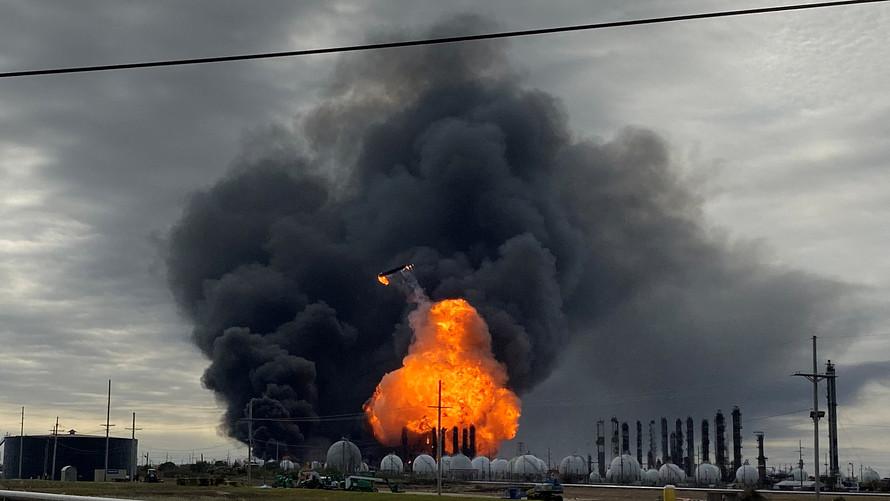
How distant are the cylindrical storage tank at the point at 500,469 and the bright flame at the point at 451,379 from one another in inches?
422

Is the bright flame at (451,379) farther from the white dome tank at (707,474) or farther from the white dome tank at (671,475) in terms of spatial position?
the white dome tank at (707,474)

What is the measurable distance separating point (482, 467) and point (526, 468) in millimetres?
7889

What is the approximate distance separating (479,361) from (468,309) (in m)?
8.60

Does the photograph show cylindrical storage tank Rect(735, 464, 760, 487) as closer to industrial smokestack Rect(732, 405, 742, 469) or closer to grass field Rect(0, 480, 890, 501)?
industrial smokestack Rect(732, 405, 742, 469)

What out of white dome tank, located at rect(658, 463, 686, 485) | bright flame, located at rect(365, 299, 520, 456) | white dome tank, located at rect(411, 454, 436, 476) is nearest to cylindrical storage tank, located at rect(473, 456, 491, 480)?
bright flame, located at rect(365, 299, 520, 456)

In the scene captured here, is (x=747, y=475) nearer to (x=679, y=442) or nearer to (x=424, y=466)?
(x=679, y=442)

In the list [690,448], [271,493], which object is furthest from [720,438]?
[271,493]

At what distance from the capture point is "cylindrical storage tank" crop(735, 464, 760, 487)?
180400 mm

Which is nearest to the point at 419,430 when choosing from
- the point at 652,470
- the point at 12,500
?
the point at 652,470

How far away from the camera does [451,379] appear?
540 feet

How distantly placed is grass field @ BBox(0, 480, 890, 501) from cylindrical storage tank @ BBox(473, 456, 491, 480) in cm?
3584

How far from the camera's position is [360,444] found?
196125mm

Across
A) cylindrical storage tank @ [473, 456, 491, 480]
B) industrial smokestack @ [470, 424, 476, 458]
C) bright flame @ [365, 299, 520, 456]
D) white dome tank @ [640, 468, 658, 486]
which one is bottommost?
white dome tank @ [640, 468, 658, 486]

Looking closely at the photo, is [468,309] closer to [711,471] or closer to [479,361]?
[479,361]
